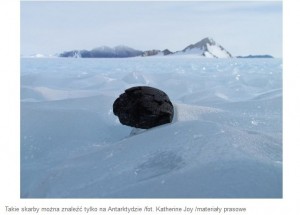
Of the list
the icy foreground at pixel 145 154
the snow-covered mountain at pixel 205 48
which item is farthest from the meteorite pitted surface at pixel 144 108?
the snow-covered mountain at pixel 205 48

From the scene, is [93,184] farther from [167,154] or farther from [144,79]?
[144,79]

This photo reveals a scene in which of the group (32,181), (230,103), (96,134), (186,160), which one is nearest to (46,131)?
(96,134)

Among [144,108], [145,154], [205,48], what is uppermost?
[205,48]

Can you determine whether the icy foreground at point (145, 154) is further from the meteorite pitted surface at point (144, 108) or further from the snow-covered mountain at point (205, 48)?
the snow-covered mountain at point (205, 48)

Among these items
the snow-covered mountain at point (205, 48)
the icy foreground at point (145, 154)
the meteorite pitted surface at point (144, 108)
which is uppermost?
the snow-covered mountain at point (205, 48)

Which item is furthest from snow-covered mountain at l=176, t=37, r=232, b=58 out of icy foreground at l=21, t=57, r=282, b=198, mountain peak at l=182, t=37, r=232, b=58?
icy foreground at l=21, t=57, r=282, b=198

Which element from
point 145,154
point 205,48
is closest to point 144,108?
point 145,154

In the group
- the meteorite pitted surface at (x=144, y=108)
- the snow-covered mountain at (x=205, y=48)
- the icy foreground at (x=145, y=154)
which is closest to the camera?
the icy foreground at (x=145, y=154)

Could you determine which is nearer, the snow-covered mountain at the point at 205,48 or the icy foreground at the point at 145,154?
the icy foreground at the point at 145,154

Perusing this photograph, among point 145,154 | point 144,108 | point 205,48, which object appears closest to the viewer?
point 145,154

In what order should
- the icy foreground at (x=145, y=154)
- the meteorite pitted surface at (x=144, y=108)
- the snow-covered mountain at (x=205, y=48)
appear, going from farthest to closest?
the snow-covered mountain at (x=205, y=48), the meteorite pitted surface at (x=144, y=108), the icy foreground at (x=145, y=154)

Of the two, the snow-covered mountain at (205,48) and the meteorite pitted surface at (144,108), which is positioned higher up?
the snow-covered mountain at (205,48)

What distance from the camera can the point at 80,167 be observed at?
4.11 metres

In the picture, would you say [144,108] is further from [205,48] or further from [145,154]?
[205,48]
